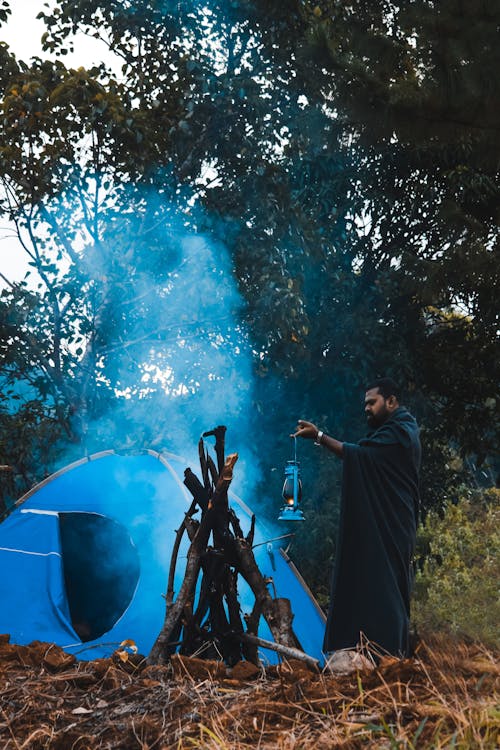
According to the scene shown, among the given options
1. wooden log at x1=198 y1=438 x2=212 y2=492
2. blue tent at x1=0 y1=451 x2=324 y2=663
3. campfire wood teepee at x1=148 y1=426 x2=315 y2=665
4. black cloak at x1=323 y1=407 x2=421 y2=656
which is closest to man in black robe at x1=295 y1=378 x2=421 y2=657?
black cloak at x1=323 y1=407 x2=421 y2=656

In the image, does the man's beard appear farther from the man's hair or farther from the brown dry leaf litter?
the brown dry leaf litter

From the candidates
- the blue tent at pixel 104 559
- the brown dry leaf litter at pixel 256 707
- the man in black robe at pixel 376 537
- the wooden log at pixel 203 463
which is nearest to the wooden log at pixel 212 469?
the wooden log at pixel 203 463

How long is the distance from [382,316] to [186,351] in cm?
245

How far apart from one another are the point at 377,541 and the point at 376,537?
0.02m

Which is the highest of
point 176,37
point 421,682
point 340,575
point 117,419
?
point 176,37

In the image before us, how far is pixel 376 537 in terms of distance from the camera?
387cm

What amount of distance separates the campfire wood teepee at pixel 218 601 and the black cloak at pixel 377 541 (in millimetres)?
342

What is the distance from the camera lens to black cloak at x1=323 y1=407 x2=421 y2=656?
148 inches

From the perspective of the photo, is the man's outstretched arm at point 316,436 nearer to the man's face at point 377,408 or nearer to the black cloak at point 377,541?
the black cloak at point 377,541

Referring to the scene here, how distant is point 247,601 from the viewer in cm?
532

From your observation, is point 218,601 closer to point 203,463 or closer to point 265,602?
point 265,602

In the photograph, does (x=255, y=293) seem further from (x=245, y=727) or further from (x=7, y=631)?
(x=245, y=727)

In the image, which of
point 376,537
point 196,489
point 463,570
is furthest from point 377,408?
point 463,570

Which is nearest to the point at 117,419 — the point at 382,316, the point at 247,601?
the point at 382,316
